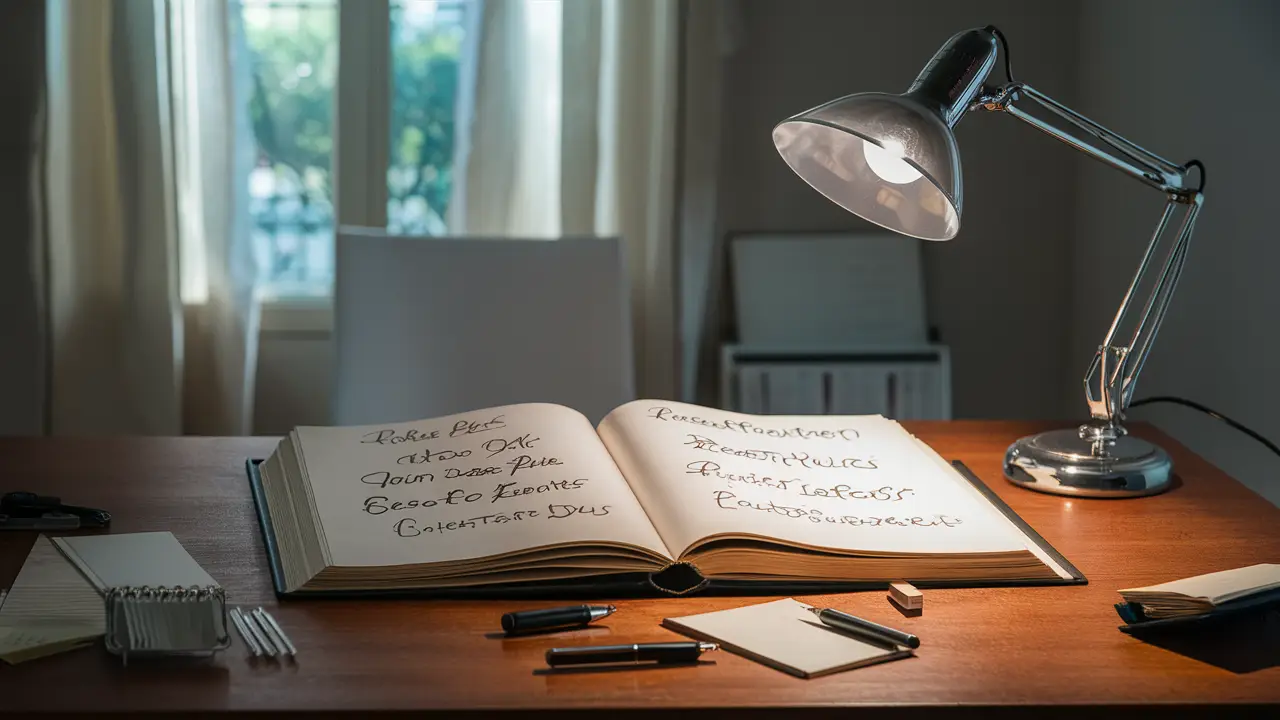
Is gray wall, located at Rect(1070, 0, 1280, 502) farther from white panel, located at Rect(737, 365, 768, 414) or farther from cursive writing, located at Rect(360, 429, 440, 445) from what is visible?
cursive writing, located at Rect(360, 429, 440, 445)

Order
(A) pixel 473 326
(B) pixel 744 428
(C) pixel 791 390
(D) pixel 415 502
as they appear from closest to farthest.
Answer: (D) pixel 415 502
(B) pixel 744 428
(A) pixel 473 326
(C) pixel 791 390

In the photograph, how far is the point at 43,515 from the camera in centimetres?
Result: 107

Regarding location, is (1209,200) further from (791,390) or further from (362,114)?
(362,114)

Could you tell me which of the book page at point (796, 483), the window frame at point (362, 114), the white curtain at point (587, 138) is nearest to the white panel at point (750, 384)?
the white curtain at point (587, 138)

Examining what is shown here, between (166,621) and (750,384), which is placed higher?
(166,621)

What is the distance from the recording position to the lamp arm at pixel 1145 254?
112 centimetres

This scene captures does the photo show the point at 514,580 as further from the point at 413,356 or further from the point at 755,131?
the point at 755,131

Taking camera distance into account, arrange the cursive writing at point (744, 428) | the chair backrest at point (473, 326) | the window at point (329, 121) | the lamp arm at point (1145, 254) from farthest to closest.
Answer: the window at point (329, 121), the chair backrest at point (473, 326), the cursive writing at point (744, 428), the lamp arm at point (1145, 254)

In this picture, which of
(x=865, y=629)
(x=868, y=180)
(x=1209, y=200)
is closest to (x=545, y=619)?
(x=865, y=629)

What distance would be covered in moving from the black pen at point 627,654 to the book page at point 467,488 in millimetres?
123

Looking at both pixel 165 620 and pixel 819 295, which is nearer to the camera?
pixel 165 620

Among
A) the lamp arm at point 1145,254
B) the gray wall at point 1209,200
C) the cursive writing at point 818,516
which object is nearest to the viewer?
the cursive writing at point 818,516

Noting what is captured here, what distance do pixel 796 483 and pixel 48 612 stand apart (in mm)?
582

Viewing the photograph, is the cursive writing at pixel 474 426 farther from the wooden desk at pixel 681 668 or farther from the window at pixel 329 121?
the window at pixel 329 121
